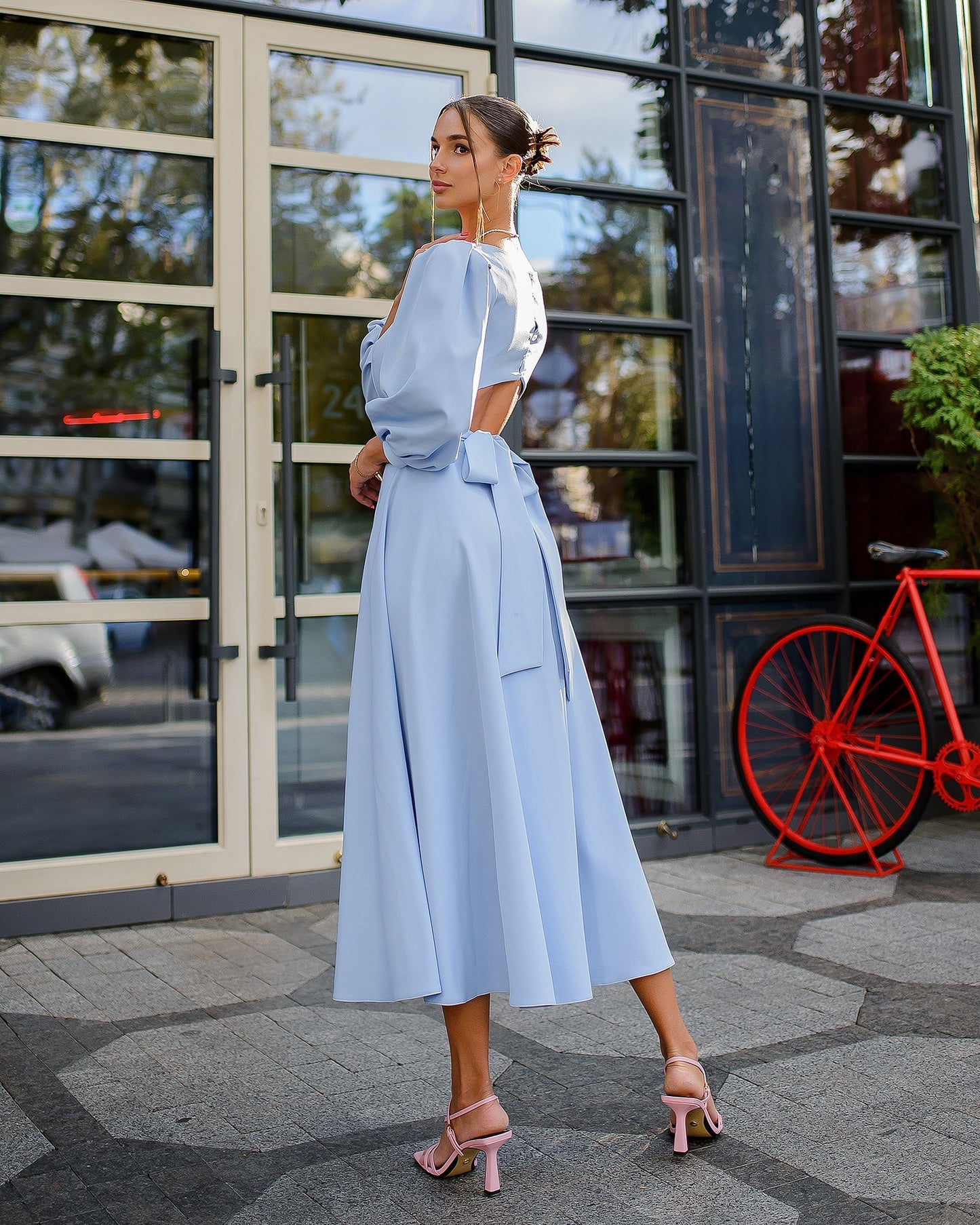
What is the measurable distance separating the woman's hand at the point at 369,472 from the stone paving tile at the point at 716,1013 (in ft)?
4.21

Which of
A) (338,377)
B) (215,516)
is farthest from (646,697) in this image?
(215,516)

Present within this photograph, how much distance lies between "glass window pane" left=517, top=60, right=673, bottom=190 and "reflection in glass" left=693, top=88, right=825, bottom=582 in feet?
0.56

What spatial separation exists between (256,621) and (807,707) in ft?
7.42

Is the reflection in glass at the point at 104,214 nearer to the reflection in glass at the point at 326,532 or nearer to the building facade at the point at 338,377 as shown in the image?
the building facade at the point at 338,377

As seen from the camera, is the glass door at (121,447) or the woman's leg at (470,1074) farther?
the glass door at (121,447)

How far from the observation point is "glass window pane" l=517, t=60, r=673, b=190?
4664mm

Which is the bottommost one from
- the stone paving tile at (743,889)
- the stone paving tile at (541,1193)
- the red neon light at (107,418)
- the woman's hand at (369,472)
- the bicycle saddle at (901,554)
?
the stone paving tile at (541,1193)

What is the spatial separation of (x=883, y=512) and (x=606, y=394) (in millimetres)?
1444

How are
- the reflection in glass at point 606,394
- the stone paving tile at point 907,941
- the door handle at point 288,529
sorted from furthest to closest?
1. the reflection in glass at point 606,394
2. the door handle at point 288,529
3. the stone paving tile at point 907,941

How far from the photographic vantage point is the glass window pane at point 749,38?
493cm

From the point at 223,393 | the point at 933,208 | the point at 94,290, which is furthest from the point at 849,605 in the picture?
the point at 94,290

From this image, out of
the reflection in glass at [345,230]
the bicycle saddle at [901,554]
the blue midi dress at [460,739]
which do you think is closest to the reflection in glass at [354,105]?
the reflection in glass at [345,230]

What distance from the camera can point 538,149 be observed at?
2254 mm

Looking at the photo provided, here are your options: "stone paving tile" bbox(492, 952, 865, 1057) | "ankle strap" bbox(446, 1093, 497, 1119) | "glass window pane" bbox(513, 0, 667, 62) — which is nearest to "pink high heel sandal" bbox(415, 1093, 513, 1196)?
"ankle strap" bbox(446, 1093, 497, 1119)
